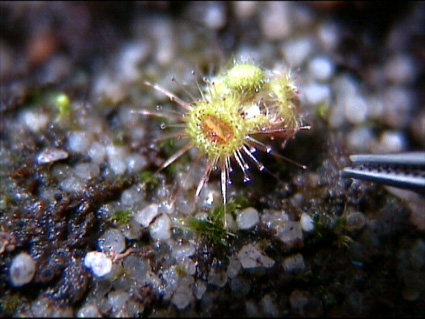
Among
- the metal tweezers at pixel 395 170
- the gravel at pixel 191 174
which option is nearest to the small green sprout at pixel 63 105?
the gravel at pixel 191 174

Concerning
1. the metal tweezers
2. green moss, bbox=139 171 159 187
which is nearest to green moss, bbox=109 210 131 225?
green moss, bbox=139 171 159 187

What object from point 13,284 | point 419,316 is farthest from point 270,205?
point 13,284

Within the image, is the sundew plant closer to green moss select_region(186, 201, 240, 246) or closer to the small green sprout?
green moss select_region(186, 201, 240, 246)

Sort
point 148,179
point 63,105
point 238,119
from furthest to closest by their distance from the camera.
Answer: point 63,105 → point 148,179 → point 238,119

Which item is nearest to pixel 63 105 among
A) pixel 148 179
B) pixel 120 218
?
Answer: pixel 148 179

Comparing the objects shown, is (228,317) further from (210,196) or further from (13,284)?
(13,284)

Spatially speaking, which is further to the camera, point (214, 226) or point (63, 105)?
point (63, 105)

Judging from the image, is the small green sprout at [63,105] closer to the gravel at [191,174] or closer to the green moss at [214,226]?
the gravel at [191,174]

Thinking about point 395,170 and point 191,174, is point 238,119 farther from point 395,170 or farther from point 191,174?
point 395,170
